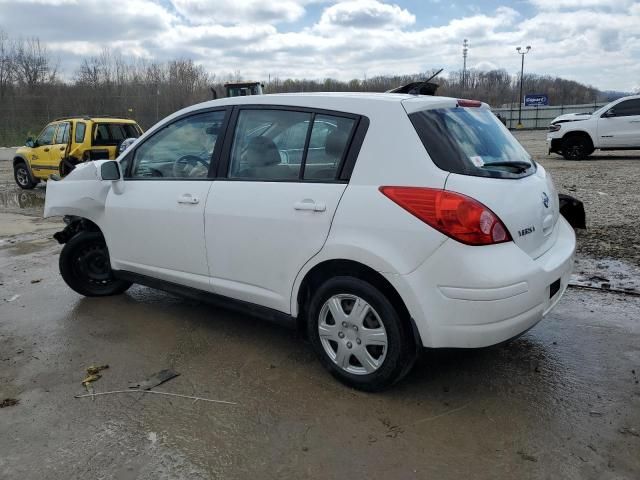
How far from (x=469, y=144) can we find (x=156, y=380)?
2.41 m

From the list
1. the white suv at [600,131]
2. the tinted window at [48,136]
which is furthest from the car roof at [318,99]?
the white suv at [600,131]

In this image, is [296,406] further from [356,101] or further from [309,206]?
[356,101]

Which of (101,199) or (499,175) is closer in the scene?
(499,175)

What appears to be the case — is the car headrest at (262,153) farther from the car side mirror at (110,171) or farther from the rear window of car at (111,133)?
the rear window of car at (111,133)

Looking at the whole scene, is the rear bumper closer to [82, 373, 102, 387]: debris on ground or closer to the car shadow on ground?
the car shadow on ground

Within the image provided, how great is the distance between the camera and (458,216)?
106 inches

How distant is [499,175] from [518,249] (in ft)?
1.39

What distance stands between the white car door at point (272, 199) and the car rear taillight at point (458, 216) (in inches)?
20.1

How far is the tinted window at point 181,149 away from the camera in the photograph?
3.88m

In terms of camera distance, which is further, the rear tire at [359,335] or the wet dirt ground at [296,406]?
the rear tire at [359,335]

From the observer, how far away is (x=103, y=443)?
9.09ft

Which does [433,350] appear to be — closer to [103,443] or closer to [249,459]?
[249,459]

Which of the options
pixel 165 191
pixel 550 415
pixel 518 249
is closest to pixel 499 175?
pixel 518 249

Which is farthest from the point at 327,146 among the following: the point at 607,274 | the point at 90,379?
the point at 607,274
